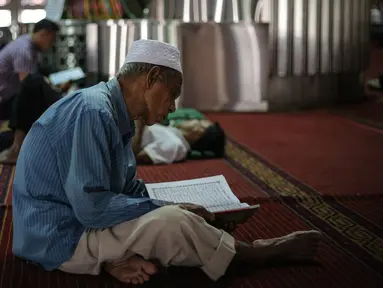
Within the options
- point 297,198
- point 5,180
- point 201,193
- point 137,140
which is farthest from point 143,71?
point 137,140

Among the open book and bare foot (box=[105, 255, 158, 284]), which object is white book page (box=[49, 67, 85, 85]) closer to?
the open book

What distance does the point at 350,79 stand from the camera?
7.07 meters

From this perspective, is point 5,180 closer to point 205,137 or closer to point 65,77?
point 205,137

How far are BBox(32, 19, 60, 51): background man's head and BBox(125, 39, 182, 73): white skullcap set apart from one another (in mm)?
2540

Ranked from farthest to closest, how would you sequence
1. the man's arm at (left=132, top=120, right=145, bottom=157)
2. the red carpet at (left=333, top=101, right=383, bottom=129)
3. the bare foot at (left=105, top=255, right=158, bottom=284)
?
the red carpet at (left=333, top=101, right=383, bottom=129) → the man's arm at (left=132, top=120, right=145, bottom=157) → the bare foot at (left=105, top=255, right=158, bottom=284)

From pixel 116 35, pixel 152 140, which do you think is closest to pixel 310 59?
pixel 116 35

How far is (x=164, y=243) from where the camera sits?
1.90m

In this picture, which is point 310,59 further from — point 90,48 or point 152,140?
point 152,140

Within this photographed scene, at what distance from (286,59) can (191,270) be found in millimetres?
4768

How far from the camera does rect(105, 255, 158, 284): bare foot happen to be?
1.94 m

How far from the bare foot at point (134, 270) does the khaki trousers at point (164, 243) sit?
3 centimetres

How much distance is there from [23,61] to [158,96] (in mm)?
2697

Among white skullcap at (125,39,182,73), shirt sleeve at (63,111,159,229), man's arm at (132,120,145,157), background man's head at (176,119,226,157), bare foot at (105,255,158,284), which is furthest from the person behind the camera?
background man's head at (176,119,226,157)

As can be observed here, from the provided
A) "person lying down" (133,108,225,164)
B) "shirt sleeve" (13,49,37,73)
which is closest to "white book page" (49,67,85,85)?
"shirt sleeve" (13,49,37,73)
